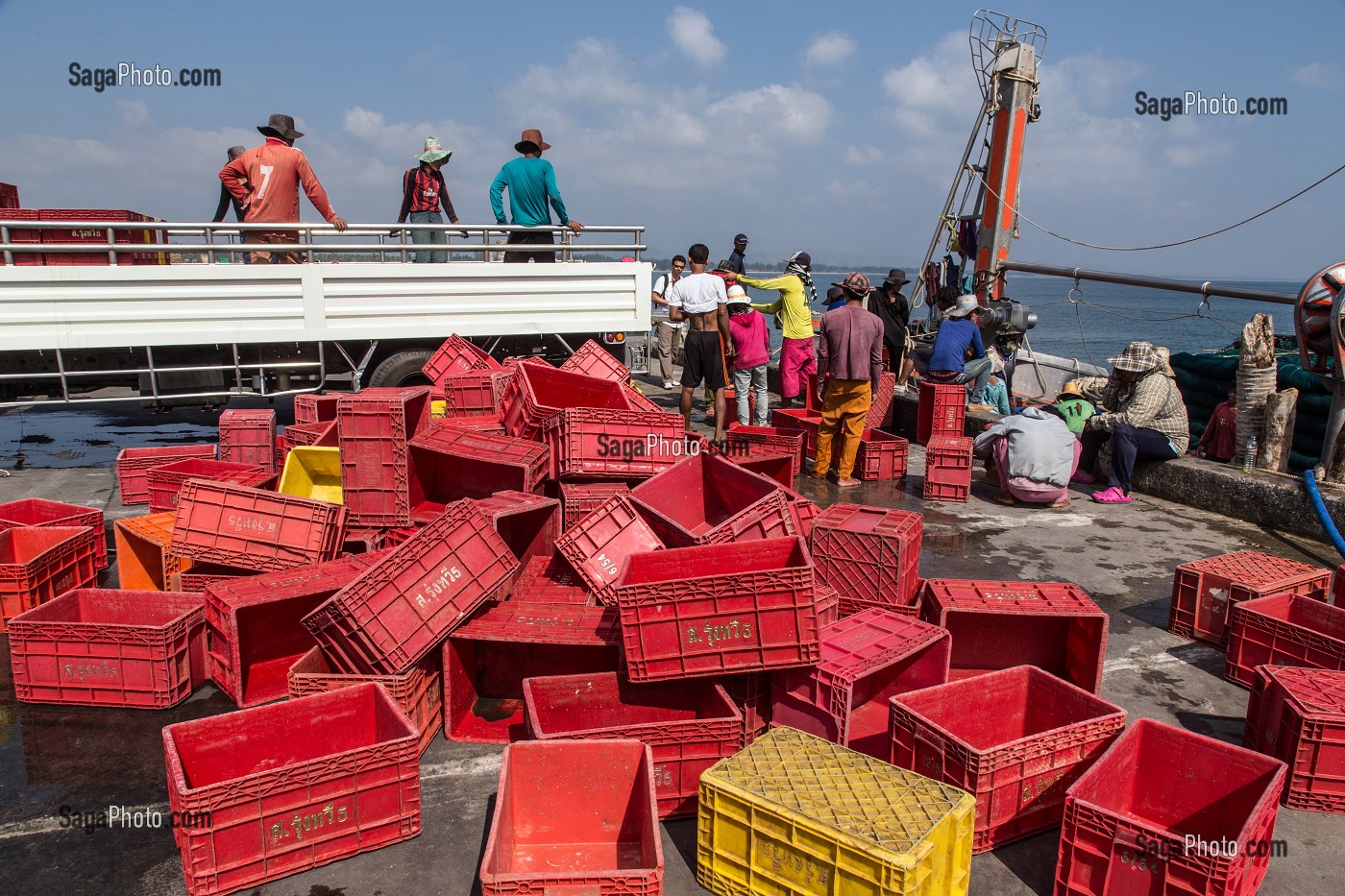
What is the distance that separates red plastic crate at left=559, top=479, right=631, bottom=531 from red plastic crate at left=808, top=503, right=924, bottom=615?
1371 millimetres

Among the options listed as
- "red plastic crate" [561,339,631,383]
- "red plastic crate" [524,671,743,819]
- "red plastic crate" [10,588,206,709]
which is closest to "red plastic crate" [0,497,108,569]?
"red plastic crate" [10,588,206,709]

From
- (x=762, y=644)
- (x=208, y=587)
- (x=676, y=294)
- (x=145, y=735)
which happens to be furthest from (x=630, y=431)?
(x=676, y=294)

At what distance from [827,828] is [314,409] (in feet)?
21.5

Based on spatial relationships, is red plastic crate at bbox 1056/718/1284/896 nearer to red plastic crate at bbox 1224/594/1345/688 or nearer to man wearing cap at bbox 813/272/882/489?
red plastic crate at bbox 1224/594/1345/688

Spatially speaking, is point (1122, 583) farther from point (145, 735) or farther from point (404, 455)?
point (145, 735)

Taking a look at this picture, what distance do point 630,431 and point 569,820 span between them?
9.53ft

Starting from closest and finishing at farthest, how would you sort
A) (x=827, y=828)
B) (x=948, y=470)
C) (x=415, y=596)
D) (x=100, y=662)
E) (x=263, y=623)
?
(x=827, y=828) < (x=415, y=596) < (x=100, y=662) < (x=263, y=623) < (x=948, y=470)

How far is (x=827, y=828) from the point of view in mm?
2969

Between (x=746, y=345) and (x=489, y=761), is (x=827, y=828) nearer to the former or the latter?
(x=489, y=761)

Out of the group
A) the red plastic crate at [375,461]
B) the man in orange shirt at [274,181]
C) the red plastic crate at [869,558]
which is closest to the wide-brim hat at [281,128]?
the man in orange shirt at [274,181]

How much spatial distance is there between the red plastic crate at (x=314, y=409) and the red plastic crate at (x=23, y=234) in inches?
130

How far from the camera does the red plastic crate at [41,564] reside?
217 inches

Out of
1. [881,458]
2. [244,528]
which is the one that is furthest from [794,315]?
[244,528]

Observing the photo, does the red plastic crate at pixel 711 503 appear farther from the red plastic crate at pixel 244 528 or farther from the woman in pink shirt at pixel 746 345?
the woman in pink shirt at pixel 746 345
